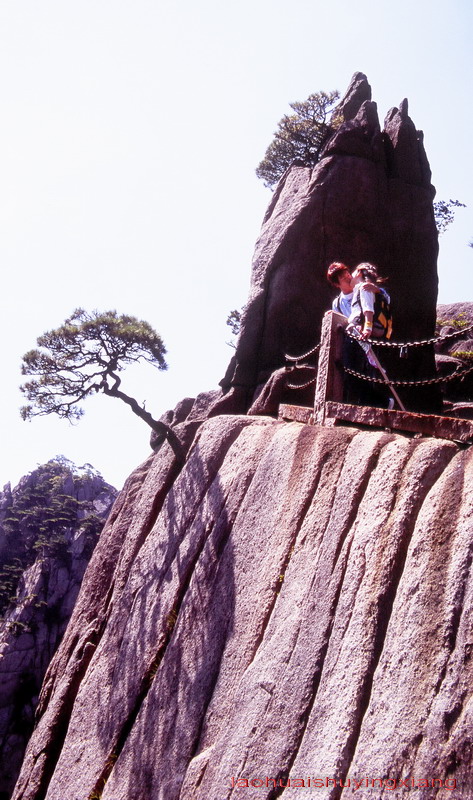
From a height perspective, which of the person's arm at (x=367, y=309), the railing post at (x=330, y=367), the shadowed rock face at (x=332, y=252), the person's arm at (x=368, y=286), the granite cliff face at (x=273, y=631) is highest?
the shadowed rock face at (x=332, y=252)

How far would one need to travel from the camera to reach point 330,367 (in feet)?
26.4

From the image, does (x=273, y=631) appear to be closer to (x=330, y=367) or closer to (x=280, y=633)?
(x=280, y=633)

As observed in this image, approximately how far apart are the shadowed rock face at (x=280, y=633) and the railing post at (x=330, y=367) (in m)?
0.57

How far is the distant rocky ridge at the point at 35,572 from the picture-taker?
2786 centimetres

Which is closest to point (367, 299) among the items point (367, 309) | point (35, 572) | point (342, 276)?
point (367, 309)

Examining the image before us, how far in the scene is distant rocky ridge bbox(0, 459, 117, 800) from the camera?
27.9 m

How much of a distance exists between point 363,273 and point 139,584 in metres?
5.61

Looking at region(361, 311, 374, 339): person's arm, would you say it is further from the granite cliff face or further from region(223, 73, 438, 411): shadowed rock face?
region(223, 73, 438, 411): shadowed rock face

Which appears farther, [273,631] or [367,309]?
[367,309]

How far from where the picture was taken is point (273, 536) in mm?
6590

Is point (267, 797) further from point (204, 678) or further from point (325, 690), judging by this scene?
point (204, 678)

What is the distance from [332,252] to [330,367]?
708 cm

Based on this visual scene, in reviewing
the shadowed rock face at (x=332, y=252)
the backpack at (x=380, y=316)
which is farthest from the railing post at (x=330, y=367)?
the shadowed rock face at (x=332, y=252)

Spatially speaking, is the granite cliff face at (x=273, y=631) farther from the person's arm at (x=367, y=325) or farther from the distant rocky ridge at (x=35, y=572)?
the distant rocky ridge at (x=35, y=572)
